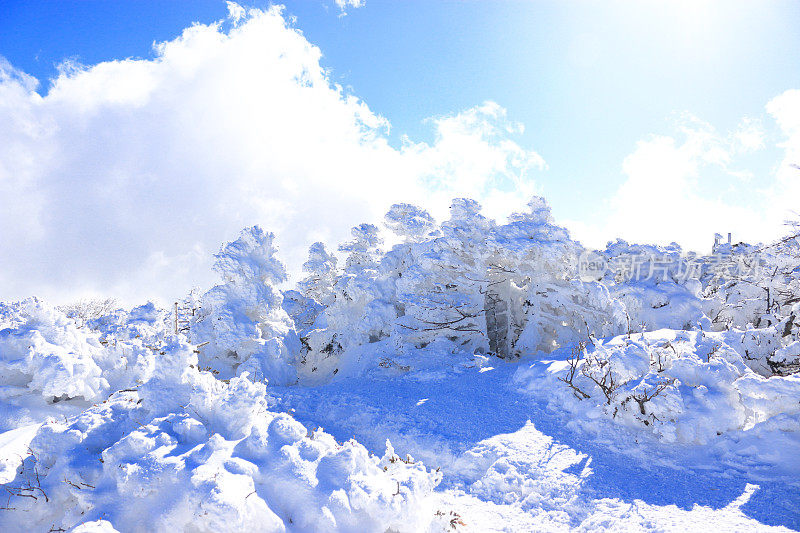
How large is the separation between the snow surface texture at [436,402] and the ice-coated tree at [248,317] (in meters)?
0.09

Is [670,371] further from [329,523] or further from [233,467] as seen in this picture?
[233,467]

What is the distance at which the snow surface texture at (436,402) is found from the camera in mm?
5180

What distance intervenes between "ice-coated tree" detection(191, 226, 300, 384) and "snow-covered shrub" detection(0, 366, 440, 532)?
9461mm

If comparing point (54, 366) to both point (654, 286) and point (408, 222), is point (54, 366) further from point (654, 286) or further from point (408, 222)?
point (654, 286)

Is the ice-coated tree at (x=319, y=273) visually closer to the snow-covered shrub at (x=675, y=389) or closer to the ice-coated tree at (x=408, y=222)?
the ice-coated tree at (x=408, y=222)

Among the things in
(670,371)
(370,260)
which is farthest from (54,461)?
(370,260)

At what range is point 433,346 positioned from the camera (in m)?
15.7

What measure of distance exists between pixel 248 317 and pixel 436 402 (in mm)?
9369

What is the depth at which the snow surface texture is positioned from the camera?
5180 mm

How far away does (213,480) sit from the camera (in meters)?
4.79

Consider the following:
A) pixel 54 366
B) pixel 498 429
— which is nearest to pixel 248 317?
pixel 54 366

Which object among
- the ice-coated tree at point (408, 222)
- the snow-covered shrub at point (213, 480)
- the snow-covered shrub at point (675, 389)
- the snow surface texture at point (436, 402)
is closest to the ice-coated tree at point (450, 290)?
the snow surface texture at point (436, 402)

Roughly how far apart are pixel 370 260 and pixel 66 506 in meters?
17.6

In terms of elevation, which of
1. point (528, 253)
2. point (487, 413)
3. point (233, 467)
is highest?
point (528, 253)
